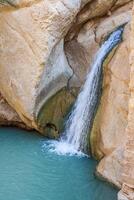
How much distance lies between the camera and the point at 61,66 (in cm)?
916

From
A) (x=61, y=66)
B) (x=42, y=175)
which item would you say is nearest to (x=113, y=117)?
(x=42, y=175)

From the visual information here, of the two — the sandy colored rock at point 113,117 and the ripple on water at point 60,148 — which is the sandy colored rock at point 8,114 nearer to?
the ripple on water at point 60,148

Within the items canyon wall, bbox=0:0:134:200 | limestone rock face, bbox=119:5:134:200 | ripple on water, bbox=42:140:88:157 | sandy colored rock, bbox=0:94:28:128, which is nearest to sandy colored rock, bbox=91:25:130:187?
canyon wall, bbox=0:0:134:200

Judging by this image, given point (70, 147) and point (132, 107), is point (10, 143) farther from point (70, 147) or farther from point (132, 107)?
point (132, 107)

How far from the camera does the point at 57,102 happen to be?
920 centimetres

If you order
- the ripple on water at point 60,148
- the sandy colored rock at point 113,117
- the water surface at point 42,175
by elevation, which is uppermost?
the sandy colored rock at point 113,117

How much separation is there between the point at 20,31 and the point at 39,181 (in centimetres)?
275

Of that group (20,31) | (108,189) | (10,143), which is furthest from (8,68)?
(108,189)

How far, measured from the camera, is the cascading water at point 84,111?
8648mm

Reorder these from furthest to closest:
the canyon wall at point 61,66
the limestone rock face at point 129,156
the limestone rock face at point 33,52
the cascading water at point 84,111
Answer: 1. the cascading water at point 84,111
2. the limestone rock face at point 33,52
3. the canyon wall at point 61,66
4. the limestone rock face at point 129,156

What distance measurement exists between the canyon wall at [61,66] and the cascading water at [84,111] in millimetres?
187

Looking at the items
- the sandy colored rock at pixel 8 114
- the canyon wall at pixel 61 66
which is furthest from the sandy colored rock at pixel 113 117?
the sandy colored rock at pixel 8 114

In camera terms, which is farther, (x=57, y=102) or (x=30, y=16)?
(x=57, y=102)

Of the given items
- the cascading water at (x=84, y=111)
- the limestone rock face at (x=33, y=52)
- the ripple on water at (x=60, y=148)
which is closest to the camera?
the limestone rock face at (x=33, y=52)
